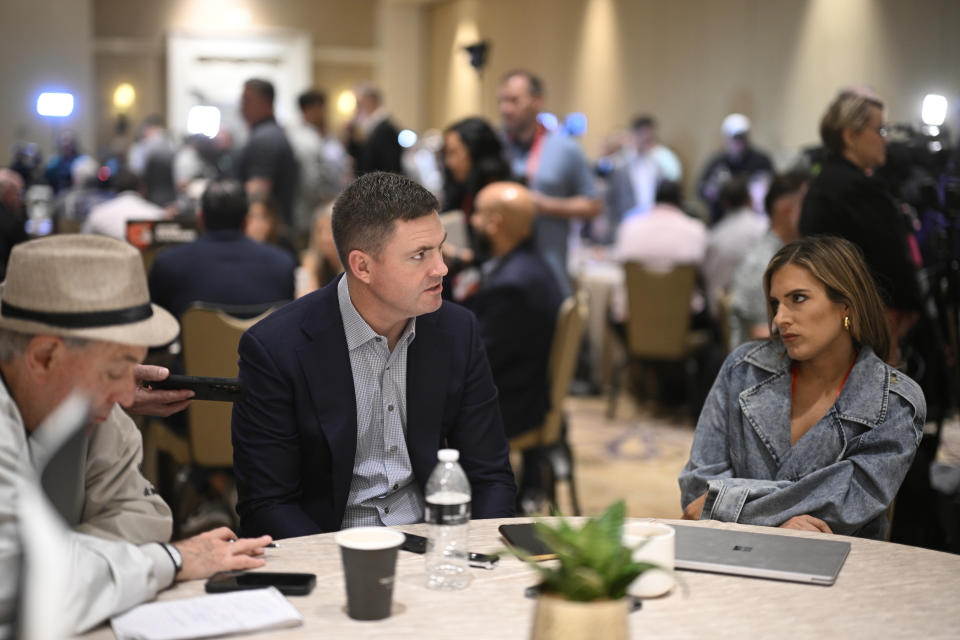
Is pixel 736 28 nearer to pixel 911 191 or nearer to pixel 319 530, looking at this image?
pixel 911 191

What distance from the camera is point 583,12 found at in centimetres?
1220

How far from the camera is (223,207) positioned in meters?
4.02

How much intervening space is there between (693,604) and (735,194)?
521 centimetres

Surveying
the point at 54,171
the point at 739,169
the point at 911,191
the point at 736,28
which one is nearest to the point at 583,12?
the point at 736,28

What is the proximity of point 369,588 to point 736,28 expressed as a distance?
8.98m

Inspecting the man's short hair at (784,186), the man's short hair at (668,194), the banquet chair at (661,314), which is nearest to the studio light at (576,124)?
the man's short hair at (668,194)

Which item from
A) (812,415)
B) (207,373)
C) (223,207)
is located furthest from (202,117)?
(812,415)

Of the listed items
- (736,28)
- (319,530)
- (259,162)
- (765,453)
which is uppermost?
(736,28)

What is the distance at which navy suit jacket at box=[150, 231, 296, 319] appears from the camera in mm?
3924

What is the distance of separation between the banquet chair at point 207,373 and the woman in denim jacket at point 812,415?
5.39 ft

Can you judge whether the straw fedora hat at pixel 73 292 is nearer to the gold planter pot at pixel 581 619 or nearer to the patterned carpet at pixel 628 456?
the gold planter pot at pixel 581 619

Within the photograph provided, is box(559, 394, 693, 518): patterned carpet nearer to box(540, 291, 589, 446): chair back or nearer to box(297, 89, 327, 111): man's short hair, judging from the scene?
box(540, 291, 589, 446): chair back

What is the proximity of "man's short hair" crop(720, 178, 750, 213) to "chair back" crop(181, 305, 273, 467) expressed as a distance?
3692mm

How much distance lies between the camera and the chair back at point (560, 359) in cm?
412
